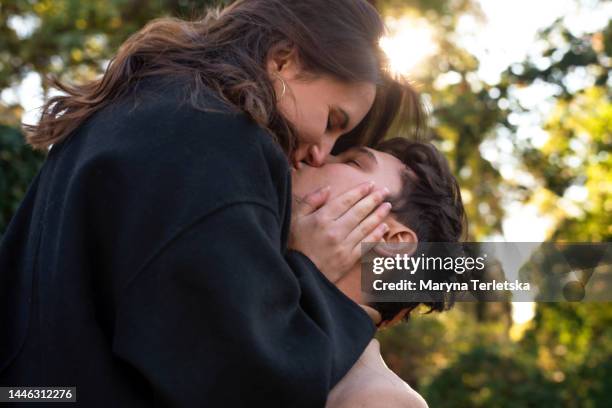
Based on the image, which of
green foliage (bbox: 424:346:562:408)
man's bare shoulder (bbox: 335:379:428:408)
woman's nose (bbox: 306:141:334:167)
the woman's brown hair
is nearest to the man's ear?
woman's nose (bbox: 306:141:334:167)

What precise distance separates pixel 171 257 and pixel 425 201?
1475mm

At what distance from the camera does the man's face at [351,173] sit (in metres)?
2.88

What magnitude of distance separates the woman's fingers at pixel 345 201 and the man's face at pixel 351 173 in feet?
0.18

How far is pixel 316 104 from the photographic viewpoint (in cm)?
255

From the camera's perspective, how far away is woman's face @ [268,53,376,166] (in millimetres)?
2477

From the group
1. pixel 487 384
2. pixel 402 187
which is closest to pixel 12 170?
pixel 402 187

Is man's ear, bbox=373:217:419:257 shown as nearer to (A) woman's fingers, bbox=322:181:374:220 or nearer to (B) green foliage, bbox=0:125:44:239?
(A) woman's fingers, bbox=322:181:374:220

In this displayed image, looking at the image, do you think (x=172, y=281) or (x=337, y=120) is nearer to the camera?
(x=172, y=281)

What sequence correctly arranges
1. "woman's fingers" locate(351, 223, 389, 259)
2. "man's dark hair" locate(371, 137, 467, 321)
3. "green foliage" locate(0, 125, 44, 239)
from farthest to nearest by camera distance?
"green foliage" locate(0, 125, 44, 239) → "man's dark hair" locate(371, 137, 467, 321) → "woman's fingers" locate(351, 223, 389, 259)

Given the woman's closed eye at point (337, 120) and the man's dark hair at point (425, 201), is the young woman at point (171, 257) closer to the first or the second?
the woman's closed eye at point (337, 120)

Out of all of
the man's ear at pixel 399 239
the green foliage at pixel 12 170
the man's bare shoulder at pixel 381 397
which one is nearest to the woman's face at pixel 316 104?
the man's ear at pixel 399 239

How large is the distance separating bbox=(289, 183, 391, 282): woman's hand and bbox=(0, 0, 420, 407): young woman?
306mm

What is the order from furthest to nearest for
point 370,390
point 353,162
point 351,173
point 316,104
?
point 353,162 → point 351,173 → point 316,104 → point 370,390

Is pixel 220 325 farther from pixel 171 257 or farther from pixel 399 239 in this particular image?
pixel 399 239
